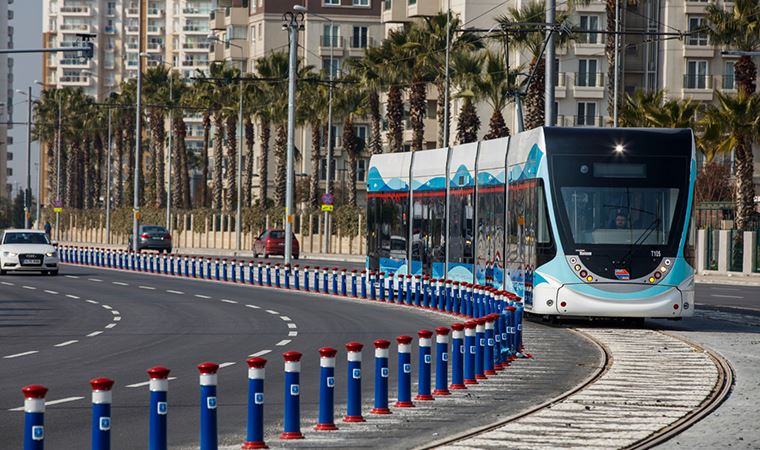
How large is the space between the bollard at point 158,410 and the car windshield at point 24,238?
4545 centimetres

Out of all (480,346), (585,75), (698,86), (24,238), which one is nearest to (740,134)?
(24,238)

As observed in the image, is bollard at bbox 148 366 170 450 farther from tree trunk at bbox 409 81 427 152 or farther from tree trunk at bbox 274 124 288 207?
tree trunk at bbox 274 124 288 207

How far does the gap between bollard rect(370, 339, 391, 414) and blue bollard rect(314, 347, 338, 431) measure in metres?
1.10

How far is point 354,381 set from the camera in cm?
1471

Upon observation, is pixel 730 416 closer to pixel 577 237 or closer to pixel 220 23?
pixel 577 237

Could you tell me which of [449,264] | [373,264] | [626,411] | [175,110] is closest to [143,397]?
[626,411]

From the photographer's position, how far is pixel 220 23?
14688cm

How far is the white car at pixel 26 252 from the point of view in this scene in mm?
55406

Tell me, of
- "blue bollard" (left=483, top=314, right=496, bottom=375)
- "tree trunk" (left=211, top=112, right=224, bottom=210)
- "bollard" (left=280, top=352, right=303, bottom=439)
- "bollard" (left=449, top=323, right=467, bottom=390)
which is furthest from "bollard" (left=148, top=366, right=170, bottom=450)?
"tree trunk" (left=211, top=112, right=224, bottom=210)

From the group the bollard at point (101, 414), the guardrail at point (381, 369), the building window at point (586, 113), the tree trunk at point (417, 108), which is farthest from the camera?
the building window at point (586, 113)

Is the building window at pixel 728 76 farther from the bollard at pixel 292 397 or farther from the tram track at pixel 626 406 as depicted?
the bollard at pixel 292 397

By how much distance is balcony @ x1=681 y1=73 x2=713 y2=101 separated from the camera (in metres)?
101

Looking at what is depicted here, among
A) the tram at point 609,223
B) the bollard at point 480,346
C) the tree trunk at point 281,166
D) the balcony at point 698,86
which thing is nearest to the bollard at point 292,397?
the bollard at point 480,346

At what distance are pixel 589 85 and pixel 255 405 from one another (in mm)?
89699
